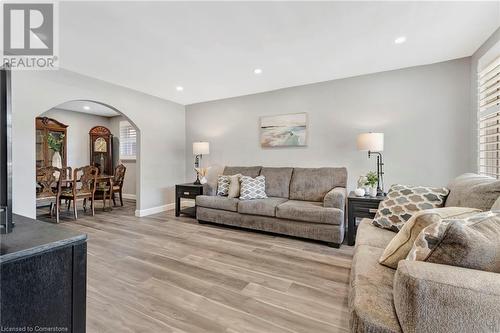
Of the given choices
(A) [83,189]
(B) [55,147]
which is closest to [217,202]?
(A) [83,189]

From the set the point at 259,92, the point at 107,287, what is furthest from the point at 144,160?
the point at 107,287

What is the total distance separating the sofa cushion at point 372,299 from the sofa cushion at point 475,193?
0.81 metres

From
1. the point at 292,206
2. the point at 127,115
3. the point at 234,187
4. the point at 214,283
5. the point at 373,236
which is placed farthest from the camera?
the point at 127,115

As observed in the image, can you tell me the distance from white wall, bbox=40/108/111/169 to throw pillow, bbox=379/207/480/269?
7.25 meters

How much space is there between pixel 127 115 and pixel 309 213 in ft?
11.6

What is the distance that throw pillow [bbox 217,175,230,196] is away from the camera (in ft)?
13.0

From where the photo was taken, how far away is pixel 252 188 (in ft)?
12.0

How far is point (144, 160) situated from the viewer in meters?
4.42

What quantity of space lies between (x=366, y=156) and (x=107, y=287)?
11.8ft

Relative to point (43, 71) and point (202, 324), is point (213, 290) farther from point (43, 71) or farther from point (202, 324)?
point (43, 71)

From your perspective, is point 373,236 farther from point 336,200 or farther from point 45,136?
point 45,136

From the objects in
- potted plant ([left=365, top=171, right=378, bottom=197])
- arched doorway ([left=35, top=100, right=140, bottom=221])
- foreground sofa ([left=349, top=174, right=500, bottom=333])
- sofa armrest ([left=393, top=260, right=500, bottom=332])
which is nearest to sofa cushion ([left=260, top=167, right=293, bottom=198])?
potted plant ([left=365, top=171, right=378, bottom=197])

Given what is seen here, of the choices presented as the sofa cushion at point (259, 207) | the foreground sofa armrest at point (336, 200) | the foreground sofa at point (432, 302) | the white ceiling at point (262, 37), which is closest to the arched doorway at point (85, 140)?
the white ceiling at point (262, 37)

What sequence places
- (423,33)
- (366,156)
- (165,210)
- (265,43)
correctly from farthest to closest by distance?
(165,210), (366,156), (265,43), (423,33)
